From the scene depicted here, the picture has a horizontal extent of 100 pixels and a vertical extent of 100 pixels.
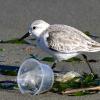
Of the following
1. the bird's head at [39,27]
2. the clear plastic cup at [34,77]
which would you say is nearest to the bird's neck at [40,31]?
the bird's head at [39,27]

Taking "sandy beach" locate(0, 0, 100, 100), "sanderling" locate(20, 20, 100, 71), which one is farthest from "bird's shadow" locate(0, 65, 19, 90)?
"sanderling" locate(20, 20, 100, 71)

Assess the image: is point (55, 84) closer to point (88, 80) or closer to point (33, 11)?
point (88, 80)

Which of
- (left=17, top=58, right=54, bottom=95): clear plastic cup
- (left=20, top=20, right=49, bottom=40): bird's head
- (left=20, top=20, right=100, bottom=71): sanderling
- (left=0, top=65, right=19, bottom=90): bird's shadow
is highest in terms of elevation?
(left=20, top=20, right=49, bottom=40): bird's head

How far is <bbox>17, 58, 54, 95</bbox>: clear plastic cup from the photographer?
582 cm

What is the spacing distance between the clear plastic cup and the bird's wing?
22.7 inches

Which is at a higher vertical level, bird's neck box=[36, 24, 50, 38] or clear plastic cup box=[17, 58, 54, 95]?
bird's neck box=[36, 24, 50, 38]

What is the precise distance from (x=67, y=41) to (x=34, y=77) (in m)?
0.78

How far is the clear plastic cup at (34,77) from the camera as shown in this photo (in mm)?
5824

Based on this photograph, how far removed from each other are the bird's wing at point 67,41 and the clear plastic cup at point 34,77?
58cm

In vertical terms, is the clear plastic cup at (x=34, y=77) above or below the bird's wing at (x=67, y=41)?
below

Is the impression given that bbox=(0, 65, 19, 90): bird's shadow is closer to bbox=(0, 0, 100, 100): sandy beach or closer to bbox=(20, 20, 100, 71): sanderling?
bbox=(0, 0, 100, 100): sandy beach

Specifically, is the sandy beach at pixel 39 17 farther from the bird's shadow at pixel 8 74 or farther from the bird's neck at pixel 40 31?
the bird's neck at pixel 40 31

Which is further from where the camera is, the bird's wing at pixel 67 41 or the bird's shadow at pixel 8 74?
the bird's wing at pixel 67 41

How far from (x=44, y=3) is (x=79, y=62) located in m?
2.91
